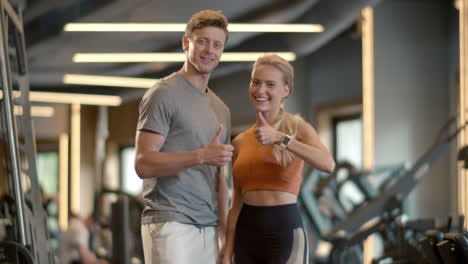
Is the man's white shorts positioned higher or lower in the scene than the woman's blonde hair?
lower

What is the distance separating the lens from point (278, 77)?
2.22 m

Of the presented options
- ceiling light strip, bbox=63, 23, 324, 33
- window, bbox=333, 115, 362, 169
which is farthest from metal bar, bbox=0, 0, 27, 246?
window, bbox=333, 115, 362, 169

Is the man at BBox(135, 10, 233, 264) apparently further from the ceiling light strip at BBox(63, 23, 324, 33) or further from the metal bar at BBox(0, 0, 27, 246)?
the ceiling light strip at BBox(63, 23, 324, 33)

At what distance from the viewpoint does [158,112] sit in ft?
6.81

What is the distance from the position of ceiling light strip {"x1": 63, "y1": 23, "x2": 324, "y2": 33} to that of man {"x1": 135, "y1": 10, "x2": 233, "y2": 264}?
371 centimetres

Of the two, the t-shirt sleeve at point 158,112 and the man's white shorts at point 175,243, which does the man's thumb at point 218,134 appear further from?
the man's white shorts at point 175,243

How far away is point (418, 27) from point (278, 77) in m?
5.96

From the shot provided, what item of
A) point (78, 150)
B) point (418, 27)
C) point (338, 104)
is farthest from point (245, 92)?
point (78, 150)

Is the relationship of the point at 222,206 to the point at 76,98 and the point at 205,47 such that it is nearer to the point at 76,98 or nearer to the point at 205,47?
the point at 205,47

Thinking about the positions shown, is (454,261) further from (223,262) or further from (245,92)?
(245,92)

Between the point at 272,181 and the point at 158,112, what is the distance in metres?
0.42

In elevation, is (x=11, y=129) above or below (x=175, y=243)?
above

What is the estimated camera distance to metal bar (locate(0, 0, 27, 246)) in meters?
3.68

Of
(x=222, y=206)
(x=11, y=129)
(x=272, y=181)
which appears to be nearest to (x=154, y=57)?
(x=11, y=129)
